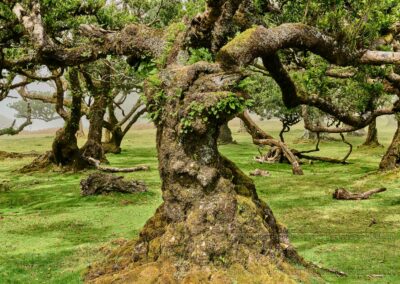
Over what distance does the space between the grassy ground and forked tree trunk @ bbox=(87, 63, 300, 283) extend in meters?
1.77

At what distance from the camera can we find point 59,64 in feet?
38.5

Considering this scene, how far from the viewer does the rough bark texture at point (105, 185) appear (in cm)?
2067

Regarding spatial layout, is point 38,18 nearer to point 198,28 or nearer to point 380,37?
A: point 198,28

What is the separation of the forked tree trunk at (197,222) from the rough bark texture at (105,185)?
428 inches

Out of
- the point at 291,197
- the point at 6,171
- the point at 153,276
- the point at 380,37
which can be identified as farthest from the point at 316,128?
the point at 6,171

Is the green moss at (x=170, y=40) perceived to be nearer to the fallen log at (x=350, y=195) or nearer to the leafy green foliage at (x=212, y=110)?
the leafy green foliage at (x=212, y=110)

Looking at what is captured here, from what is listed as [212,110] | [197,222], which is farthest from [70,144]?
[212,110]

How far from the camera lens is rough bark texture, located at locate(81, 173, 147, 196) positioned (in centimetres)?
2067

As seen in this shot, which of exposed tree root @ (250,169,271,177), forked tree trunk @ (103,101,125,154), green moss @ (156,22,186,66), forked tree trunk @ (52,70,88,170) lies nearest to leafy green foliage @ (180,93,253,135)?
green moss @ (156,22,186,66)

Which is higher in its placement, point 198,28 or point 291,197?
point 198,28

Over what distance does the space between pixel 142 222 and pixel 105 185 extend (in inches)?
210

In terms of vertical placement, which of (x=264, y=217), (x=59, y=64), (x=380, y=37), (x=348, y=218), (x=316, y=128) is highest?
(x=380, y=37)

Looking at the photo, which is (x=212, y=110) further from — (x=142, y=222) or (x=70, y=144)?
(x=70, y=144)

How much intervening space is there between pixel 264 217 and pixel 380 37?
23.5 ft
